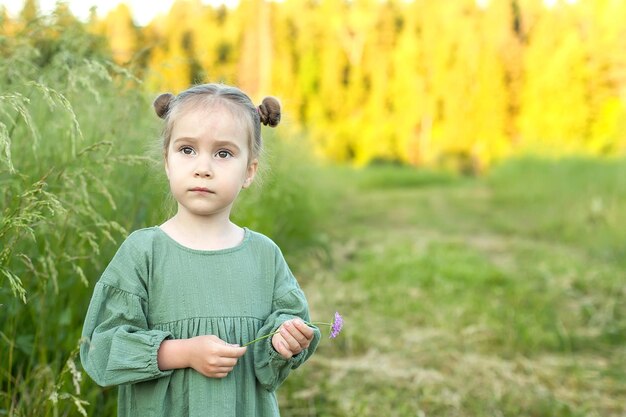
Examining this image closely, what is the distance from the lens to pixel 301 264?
18.9 feet

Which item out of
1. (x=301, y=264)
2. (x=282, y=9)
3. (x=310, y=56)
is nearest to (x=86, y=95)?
(x=301, y=264)

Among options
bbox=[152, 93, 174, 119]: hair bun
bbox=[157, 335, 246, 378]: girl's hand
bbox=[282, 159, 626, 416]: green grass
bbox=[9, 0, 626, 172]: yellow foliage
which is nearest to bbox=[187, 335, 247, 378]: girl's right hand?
bbox=[157, 335, 246, 378]: girl's hand

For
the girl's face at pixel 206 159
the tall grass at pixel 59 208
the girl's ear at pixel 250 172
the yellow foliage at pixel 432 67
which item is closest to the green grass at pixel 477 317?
the tall grass at pixel 59 208

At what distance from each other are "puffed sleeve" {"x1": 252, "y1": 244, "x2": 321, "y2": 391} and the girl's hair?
0.92ft

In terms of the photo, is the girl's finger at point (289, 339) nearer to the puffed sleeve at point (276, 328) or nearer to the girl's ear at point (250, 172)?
the puffed sleeve at point (276, 328)

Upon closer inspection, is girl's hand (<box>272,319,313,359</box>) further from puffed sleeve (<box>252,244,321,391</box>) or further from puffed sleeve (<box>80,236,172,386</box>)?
puffed sleeve (<box>80,236,172,386</box>)

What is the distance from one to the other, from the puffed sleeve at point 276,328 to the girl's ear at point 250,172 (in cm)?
17

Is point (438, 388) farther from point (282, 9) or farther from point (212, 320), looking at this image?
point (282, 9)

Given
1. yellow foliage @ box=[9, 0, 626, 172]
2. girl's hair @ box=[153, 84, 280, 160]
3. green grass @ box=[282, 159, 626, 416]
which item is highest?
yellow foliage @ box=[9, 0, 626, 172]

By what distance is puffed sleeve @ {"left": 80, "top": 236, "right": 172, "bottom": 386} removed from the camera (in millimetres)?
1488

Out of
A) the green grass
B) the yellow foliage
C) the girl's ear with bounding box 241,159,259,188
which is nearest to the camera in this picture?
the girl's ear with bounding box 241,159,259,188

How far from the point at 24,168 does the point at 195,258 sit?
0.94m

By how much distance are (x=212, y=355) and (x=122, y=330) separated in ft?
0.62

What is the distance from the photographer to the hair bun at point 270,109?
171cm
